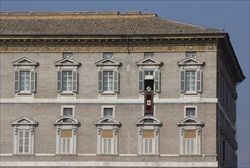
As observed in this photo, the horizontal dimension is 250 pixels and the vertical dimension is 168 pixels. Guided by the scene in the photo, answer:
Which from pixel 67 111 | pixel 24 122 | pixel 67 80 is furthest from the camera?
pixel 67 80

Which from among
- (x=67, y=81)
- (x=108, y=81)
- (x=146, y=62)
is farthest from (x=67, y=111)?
(x=146, y=62)

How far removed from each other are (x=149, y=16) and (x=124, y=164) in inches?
509

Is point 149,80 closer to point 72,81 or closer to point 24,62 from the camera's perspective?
point 72,81

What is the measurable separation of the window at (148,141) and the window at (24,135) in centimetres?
847

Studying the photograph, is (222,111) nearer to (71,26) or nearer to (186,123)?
(186,123)

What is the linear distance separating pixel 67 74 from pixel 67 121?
3681 millimetres

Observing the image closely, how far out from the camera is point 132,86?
99188mm

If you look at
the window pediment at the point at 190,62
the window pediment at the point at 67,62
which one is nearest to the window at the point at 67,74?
the window pediment at the point at 67,62

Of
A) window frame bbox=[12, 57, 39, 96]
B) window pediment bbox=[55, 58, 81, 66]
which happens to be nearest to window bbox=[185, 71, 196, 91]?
window pediment bbox=[55, 58, 81, 66]

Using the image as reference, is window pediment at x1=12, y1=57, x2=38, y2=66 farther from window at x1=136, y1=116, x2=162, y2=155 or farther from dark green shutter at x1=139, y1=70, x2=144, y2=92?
window at x1=136, y1=116, x2=162, y2=155

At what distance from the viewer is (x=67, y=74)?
99.6m

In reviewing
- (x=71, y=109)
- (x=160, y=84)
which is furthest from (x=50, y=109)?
(x=160, y=84)

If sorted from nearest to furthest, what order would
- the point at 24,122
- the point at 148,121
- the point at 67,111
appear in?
the point at 148,121, the point at 24,122, the point at 67,111

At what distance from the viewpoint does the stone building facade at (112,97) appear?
9794 centimetres
